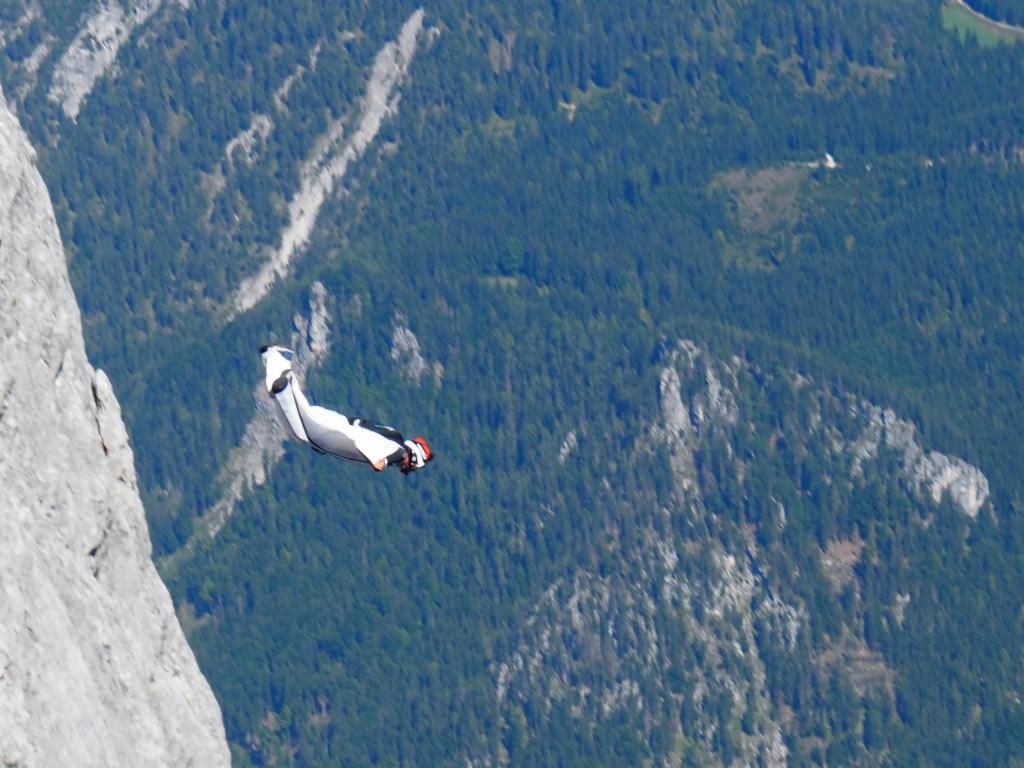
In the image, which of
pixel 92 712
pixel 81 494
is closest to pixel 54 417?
pixel 81 494

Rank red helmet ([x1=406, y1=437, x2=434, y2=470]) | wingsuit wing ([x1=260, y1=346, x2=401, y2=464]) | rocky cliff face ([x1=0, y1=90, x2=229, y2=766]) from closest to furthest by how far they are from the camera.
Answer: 1. rocky cliff face ([x1=0, y1=90, x2=229, y2=766])
2. wingsuit wing ([x1=260, y1=346, x2=401, y2=464])
3. red helmet ([x1=406, y1=437, x2=434, y2=470])

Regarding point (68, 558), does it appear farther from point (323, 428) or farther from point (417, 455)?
point (417, 455)

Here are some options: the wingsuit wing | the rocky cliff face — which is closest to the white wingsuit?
the wingsuit wing

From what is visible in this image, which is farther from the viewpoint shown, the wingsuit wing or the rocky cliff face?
the wingsuit wing

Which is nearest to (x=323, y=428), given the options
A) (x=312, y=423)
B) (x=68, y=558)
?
(x=312, y=423)

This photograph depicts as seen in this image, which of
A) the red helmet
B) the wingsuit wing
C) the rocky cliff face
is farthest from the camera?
the red helmet

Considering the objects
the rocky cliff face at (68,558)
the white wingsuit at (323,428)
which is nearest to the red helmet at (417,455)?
the white wingsuit at (323,428)

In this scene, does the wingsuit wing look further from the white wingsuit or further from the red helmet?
the red helmet
